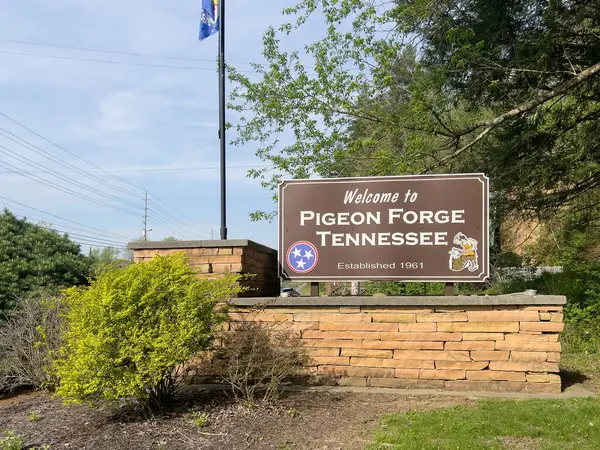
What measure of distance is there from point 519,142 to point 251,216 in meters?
7.18

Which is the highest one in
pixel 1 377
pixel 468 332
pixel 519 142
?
pixel 519 142

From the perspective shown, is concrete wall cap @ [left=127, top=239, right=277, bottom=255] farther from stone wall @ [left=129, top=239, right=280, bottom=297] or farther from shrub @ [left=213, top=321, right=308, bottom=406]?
shrub @ [left=213, top=321, right=308, bottom=406]

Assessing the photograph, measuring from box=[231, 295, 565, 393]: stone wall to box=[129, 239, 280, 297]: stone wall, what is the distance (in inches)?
22.8

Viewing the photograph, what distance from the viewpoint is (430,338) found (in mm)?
6480

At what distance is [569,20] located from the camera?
946 centimetres

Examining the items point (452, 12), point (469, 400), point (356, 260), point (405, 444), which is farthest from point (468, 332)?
point (452, 12)

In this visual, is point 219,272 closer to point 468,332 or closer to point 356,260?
point 356,260

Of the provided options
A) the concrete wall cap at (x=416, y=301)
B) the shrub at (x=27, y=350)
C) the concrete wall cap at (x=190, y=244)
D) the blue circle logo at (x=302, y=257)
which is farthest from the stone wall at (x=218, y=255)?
the shrub at (x=27, y=350)

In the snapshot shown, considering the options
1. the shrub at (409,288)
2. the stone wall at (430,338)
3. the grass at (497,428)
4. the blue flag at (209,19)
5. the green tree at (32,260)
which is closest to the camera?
the grass at (497,428)

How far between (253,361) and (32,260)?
21.7 ft

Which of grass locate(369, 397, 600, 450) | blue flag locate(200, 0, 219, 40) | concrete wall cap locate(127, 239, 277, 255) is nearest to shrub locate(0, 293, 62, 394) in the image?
concrete wall cap locate(127, 239, 277, 255)

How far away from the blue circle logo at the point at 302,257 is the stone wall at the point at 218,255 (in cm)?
51

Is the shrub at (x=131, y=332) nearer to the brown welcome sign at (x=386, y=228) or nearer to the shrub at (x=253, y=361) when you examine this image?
the shrub at (x=253, y=361)

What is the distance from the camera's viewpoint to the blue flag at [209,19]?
464 inches
